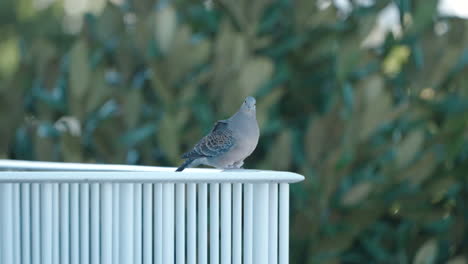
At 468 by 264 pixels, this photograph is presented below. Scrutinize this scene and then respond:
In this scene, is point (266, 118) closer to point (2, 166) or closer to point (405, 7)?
point (405, 7)

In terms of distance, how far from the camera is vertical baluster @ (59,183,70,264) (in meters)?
2.49

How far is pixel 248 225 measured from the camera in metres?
2.53

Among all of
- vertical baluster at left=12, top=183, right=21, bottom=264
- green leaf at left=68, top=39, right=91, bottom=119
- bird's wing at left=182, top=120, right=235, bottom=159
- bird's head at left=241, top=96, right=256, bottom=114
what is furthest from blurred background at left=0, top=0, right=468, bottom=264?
vertical baluster at left=12, top=183, right=21, bottom=264

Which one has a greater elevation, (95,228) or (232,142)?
(232,142)

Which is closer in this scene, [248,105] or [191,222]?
[191,222]

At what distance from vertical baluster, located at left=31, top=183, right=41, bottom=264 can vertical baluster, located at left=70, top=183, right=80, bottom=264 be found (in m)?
0.11

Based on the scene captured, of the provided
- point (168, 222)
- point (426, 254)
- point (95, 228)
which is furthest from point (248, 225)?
point (426, 254)

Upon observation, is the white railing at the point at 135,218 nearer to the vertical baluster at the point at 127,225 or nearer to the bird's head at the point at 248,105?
the vertical baluster at the point at 127,225

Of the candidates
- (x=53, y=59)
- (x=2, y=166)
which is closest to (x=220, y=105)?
(x=53, y=59)

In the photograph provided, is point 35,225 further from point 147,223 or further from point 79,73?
point 79,73

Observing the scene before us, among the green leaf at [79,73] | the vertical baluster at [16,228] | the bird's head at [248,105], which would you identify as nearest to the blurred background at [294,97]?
the green leaf at [79,73]

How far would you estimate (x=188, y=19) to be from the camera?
6098mm

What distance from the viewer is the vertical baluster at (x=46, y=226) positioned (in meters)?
2.49

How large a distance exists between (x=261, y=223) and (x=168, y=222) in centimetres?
29
